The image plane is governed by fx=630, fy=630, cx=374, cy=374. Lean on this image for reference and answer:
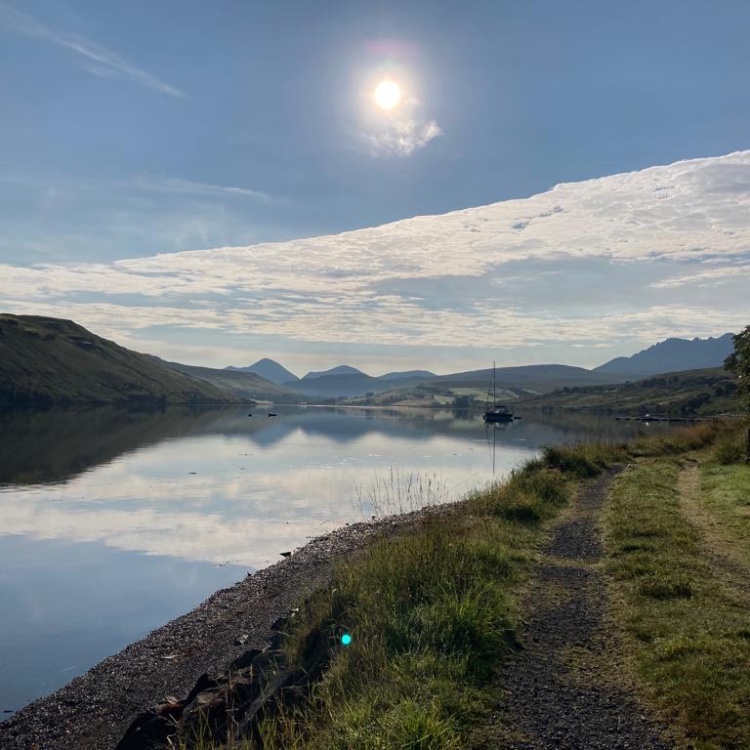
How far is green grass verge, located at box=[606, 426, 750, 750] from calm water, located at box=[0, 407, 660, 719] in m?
6.56

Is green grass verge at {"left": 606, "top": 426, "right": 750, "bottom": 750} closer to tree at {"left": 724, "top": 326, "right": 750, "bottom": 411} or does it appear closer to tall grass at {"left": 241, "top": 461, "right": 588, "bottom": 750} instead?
tall grass at {"left": 241, "top": 461, "right": 588, "bottom": 750}

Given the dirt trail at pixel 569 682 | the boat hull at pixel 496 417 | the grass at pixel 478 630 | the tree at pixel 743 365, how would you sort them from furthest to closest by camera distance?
the boat hull at pixel 496 417, the tree at pixel 743 365, the grass at pixel 478 630, the dirt trail at pixel 569 682

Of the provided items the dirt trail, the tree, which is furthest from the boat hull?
the dirt trail

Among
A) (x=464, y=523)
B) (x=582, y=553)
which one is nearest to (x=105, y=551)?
(x=464, y=523)

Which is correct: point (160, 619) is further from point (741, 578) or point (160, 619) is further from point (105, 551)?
point (741, 578)

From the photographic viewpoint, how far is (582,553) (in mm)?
16422

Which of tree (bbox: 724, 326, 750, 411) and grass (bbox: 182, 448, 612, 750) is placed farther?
tree (bbox: 724, 326, 750, 411)

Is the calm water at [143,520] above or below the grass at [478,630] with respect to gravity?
below

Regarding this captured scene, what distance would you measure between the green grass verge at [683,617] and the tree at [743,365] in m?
6.09

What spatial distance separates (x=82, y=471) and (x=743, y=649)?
194 feet

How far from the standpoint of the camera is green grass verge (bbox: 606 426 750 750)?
7.29 metres

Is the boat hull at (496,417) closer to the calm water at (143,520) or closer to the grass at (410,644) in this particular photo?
the calm water at (143,520)

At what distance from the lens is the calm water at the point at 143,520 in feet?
67.8

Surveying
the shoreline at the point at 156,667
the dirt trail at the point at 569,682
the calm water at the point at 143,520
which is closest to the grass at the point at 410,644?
the dirt trail at the point at 569,682
